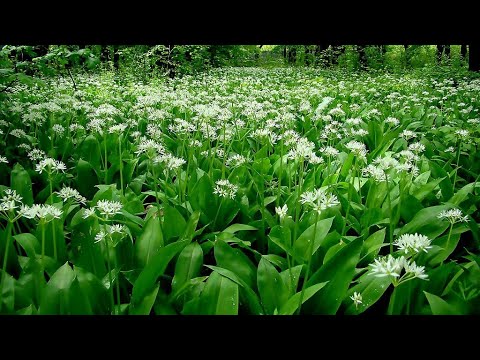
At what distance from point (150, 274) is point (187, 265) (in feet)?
0.79

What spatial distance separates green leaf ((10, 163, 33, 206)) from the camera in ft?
8.27

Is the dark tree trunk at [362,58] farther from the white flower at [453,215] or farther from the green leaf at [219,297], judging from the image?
the green leaf at [219,297]

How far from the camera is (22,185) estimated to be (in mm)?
2584

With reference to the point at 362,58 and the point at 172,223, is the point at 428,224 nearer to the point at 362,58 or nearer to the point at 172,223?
the point at 172,223

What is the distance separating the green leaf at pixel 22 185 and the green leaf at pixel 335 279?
5.84 ft

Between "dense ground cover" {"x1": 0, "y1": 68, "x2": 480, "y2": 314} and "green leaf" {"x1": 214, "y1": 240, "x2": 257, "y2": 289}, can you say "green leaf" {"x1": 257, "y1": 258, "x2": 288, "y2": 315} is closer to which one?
"dense ground cover" {"x1": 0, "y1": 68, "x2": 480, "y2": 314}

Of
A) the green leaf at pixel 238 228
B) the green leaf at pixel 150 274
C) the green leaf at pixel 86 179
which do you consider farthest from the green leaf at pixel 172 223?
the green leaf at pixel 86 179

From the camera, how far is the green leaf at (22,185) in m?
2.52

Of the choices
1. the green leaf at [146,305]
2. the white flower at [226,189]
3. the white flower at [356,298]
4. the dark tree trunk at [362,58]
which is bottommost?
the white flower at [356,298]

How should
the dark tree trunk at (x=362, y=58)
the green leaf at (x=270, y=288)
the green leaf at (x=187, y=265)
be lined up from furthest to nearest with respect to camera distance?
the dark tree trunk at (x=362, y=58), the green leaf at (x=187, y=265), the green leaf at (x=270, y=288)

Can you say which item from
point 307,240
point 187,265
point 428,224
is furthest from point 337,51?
point 187,265
